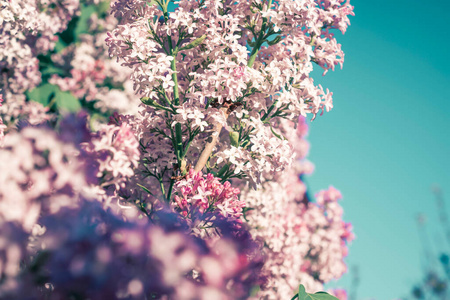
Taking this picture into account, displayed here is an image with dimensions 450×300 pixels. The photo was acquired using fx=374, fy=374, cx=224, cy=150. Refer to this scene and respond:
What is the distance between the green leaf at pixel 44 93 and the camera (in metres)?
5.72

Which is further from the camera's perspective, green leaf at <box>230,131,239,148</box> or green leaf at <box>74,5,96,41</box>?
green leaf at <box>74,5,96,41</box>

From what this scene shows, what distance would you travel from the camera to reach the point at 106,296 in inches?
36.9

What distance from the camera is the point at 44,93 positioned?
590 centimetres

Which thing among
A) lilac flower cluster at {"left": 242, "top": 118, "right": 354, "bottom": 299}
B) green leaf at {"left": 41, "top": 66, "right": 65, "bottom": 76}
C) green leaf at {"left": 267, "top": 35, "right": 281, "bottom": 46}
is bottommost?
green leaf at {"left": 41, "top": 66, "right": 65, "bottom": 76}

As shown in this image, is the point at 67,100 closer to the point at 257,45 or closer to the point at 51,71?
the point at 51,71

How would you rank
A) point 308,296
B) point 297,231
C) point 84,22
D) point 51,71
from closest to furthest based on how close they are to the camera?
point 308,296, point 297,231, point 51,71, point 84,22

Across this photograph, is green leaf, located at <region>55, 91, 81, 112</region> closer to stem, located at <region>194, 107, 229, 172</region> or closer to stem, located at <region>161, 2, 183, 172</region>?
stem, located at <region>161, 2, 183, 172</region>

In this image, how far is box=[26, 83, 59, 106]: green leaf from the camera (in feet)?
18.8

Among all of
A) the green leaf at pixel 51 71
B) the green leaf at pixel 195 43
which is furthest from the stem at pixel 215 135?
the green leaf at pixel 51 71

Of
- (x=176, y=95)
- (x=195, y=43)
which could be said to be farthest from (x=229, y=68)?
(x=176, y=95)

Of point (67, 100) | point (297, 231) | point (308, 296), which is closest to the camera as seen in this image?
point (308, 296)

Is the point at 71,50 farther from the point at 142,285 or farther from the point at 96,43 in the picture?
the point at 142,285

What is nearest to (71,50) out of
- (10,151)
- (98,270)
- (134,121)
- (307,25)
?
(134,121)

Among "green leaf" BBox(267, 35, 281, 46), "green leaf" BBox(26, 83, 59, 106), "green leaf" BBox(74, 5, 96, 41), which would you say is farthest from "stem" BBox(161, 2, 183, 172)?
"green leaf" BBox(74, 5, 96, 41)
